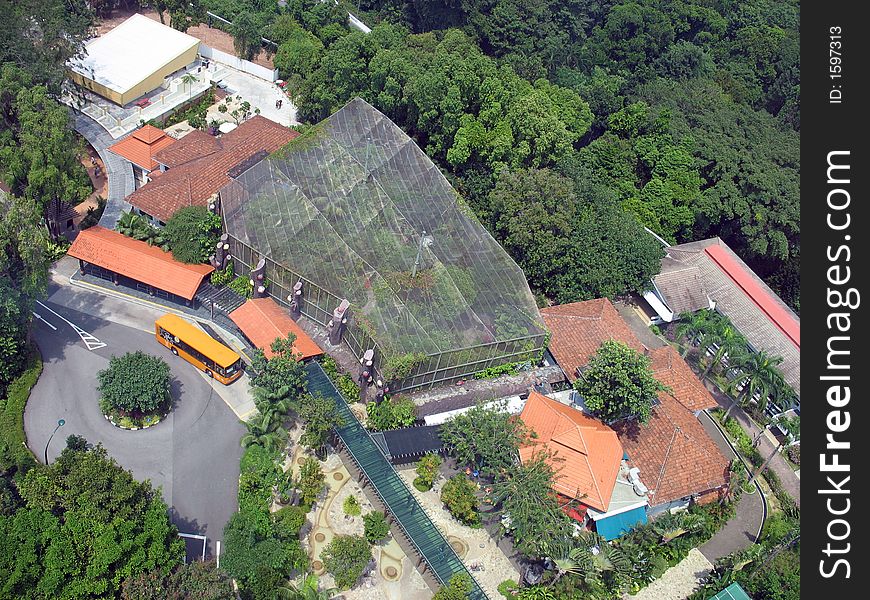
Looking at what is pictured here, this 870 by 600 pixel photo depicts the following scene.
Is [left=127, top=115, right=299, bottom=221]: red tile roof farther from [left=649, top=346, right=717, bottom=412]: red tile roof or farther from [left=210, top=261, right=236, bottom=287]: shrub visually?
[left=649, top=346, right=717, bottom=412]: red tile roof

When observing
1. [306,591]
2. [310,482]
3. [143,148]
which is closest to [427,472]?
[310,482]

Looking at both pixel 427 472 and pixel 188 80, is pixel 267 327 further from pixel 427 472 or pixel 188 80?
pixel 188 80

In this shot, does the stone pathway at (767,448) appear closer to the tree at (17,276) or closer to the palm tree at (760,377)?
the palm tree at (760,377)

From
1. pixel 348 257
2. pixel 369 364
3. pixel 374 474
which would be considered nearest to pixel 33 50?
pixel 348 257

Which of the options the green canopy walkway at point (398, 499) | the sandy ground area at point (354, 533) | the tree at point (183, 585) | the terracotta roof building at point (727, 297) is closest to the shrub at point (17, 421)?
the tree at point (183, 585)

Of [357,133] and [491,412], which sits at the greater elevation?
[357,133]

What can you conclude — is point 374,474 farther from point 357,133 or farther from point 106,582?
point 357,133
